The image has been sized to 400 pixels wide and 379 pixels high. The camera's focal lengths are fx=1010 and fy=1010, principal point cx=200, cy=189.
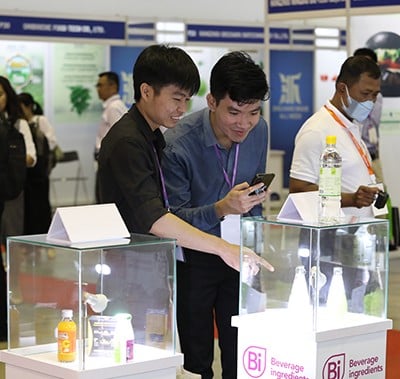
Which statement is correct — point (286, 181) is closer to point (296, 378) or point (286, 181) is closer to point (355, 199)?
point (355, 199)

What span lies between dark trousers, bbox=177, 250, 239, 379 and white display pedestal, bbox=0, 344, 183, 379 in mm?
826

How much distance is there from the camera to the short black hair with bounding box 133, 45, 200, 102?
3.52m

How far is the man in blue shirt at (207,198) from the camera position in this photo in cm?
392

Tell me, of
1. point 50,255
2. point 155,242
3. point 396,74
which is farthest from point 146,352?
point 50,255

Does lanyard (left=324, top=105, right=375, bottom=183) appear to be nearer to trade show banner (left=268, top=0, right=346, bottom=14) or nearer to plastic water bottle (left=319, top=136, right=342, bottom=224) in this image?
plastic water bottle (left=319, top=136, right=342, bottom=224)

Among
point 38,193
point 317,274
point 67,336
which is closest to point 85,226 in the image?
point 67,336

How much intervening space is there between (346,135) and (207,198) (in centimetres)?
107

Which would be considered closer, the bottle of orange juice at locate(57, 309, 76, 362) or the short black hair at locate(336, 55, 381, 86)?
the bottle of orange juice at locate(57, 309, 76, 362)

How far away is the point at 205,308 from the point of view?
Answer: 13.1 feet

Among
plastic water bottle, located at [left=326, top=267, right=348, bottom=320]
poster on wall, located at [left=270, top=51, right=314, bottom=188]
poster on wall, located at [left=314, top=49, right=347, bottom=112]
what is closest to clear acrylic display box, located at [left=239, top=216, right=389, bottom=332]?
plastic water bottle, located at [left=326, top=267, right=348, bottom=320]

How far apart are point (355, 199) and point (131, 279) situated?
1.77 meters

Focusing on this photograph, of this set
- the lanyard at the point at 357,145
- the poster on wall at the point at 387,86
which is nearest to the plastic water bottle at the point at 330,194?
the lanyard at the point at 357,145

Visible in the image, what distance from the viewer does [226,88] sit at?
12.4 ft

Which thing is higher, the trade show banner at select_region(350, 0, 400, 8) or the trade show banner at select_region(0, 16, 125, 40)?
the trade show banner at select_region(0, 16, 125, 40)
